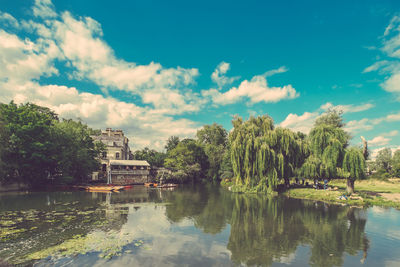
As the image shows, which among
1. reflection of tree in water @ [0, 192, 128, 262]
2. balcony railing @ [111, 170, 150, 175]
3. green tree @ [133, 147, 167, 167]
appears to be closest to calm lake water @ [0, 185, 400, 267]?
reflection of tree in water @ [0, 192, 128, 262]

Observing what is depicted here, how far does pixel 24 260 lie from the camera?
9633 millimetres

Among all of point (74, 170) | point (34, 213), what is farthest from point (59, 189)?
point (34, 213)

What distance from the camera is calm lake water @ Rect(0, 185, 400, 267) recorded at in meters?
10.2

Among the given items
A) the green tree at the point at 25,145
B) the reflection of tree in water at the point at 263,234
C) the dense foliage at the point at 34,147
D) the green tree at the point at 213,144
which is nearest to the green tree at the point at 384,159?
the green tree at the point at 213,144

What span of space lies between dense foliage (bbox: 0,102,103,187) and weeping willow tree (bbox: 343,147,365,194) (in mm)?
40322

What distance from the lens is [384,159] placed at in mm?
65562

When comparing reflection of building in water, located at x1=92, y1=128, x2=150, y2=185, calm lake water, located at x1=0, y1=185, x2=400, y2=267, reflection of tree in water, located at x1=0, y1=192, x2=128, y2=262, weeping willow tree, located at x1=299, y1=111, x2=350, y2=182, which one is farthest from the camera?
reflection of building in water, located at x1=92, y1=128, x2=150, y2=185

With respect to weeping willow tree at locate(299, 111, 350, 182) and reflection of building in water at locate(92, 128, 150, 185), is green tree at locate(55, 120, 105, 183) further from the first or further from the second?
weeping willow tree at locate(299, 111, 350, 182)

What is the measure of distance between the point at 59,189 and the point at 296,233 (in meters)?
36.5

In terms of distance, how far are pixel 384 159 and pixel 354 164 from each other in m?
54.8

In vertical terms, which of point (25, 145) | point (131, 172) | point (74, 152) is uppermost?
point (25, 145)

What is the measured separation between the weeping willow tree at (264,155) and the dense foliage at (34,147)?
28.5 m

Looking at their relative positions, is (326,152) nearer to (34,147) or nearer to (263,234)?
(263,234)

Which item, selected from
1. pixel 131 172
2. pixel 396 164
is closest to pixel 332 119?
pixel 396 164
